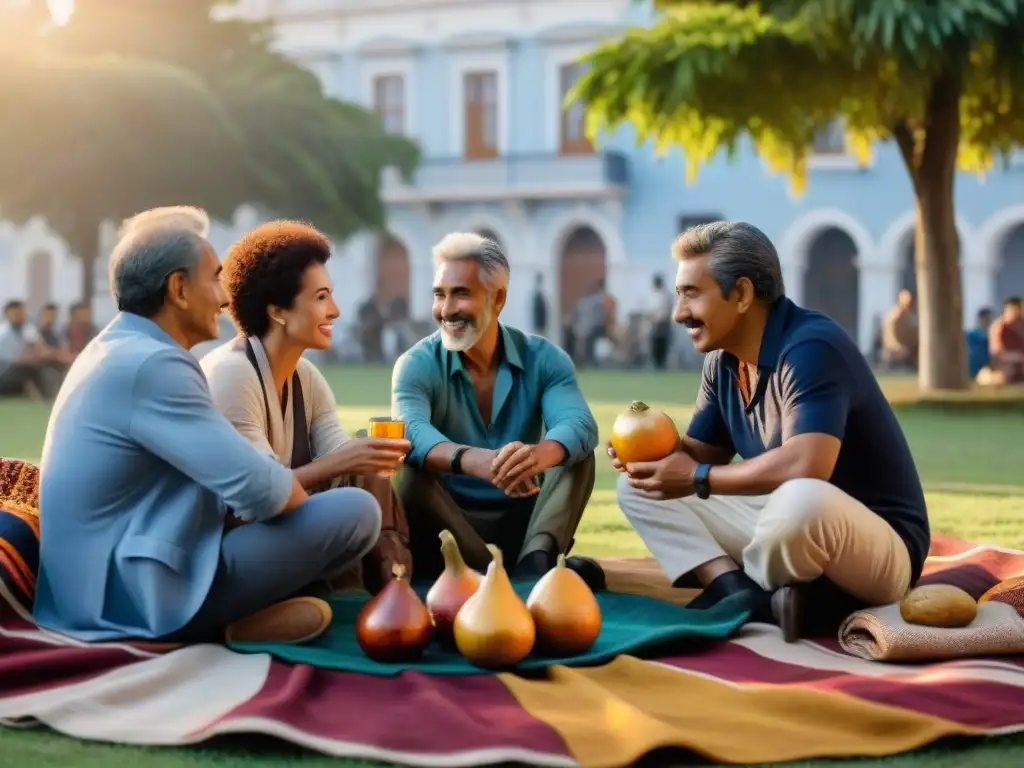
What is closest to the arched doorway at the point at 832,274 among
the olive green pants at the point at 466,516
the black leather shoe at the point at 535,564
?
the olive green pants at the point at 466,516

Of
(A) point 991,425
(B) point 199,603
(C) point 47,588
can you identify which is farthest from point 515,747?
(A) point 991,425

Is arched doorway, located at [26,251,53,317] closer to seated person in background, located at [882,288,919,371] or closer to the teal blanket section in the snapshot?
seated person in background, located at [882,288,919,371]

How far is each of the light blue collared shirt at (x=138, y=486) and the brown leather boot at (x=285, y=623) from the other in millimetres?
254

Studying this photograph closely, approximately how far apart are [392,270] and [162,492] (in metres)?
33.3

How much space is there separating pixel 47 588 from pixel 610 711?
1.63m

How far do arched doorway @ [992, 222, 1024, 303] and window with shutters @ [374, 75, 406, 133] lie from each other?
1425 cm

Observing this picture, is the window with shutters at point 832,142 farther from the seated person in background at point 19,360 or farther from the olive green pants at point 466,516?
the olive green pants at point 466,516

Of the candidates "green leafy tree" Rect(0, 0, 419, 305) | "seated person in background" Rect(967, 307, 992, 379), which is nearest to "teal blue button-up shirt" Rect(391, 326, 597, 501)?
"seated person in background" Rect(967, 307, 992, 379)

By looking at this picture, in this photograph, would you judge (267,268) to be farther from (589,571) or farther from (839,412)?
(839,412)

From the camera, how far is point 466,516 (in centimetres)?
548

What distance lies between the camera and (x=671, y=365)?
93.6 feet

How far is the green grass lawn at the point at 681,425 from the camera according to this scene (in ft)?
11.1

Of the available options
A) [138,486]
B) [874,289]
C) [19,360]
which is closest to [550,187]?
[874,289]

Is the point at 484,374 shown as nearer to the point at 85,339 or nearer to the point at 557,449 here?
the point at 557,449
